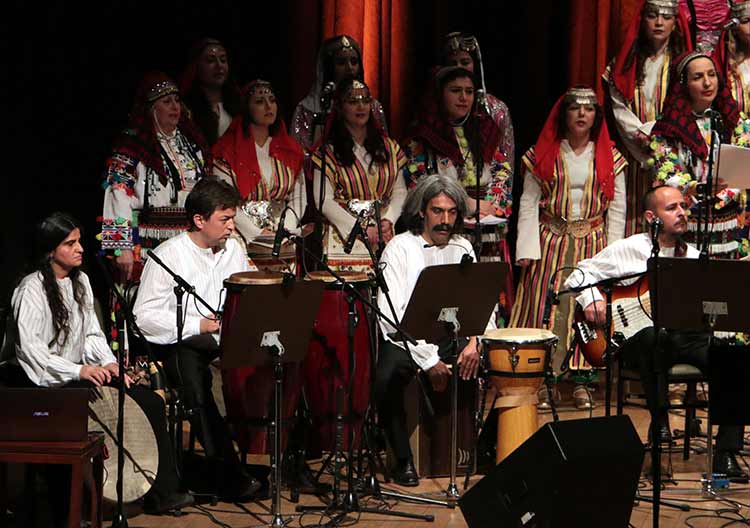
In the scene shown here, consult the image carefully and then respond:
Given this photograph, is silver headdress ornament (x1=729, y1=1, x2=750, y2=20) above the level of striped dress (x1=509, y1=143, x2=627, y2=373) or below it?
above

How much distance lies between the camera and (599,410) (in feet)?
21.8

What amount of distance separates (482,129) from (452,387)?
7.00ft

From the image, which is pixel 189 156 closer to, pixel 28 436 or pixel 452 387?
pixel 452 387

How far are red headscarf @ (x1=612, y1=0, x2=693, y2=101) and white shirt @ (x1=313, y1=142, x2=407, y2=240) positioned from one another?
1422mm

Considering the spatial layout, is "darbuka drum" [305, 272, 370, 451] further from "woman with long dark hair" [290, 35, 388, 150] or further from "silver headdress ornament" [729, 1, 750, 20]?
"silver headdress ornament" [729, 1, 750, 20]

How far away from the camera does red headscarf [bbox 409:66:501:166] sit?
673 cm

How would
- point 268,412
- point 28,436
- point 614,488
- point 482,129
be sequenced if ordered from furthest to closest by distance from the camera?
point 482,129, point 268,412, point 28,436, point 614,488

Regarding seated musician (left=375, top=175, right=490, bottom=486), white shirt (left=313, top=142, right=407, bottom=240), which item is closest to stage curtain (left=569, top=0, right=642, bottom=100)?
white shirt (left=313, top=142, right=407, bottom=240)

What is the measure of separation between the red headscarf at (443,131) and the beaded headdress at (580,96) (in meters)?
0.43

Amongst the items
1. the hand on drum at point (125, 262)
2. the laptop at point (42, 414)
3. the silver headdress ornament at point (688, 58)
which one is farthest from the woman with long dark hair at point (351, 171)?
Result: the laptop at point (42, 414)

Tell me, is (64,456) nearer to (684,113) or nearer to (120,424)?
(120,424)

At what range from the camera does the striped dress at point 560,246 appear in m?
6.85

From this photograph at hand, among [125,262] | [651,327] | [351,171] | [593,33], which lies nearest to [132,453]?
[125,262]

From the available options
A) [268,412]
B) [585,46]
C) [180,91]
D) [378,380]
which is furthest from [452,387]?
[585,46]
